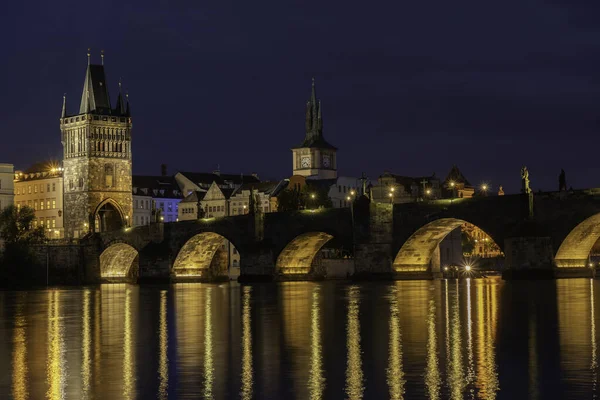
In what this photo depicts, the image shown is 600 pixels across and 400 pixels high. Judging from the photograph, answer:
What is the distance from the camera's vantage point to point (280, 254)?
9262 cm

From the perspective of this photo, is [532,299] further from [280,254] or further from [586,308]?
[280,254]

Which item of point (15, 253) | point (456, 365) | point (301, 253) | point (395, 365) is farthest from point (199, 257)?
point (456, 365)

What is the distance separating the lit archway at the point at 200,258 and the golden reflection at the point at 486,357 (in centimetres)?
6363

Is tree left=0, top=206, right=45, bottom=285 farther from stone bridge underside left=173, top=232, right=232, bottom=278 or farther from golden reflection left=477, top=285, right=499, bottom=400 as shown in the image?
golden reflection left=477, top=285, right=499, bottom=400

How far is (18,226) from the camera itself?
12256 cm

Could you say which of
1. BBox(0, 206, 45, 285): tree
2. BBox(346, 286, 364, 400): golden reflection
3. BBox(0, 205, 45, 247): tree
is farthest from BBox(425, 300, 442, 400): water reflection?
BBox(0, 205, 45, 247): tree

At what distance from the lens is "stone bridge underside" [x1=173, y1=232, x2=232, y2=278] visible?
341ft

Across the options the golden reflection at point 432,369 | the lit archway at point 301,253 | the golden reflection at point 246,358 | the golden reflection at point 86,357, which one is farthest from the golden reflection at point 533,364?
the lit archway at point 301,253

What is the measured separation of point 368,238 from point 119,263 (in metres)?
41.9

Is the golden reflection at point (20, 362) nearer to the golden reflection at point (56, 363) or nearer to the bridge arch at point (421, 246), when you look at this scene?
the golden reflection at point (56, 363)

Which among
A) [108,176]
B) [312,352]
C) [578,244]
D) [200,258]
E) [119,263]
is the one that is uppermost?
[108,176]

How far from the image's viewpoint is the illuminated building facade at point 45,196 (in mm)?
147625

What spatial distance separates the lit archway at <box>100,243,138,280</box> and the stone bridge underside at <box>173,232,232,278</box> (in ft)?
35.6

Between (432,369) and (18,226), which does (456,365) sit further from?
(18,226)
